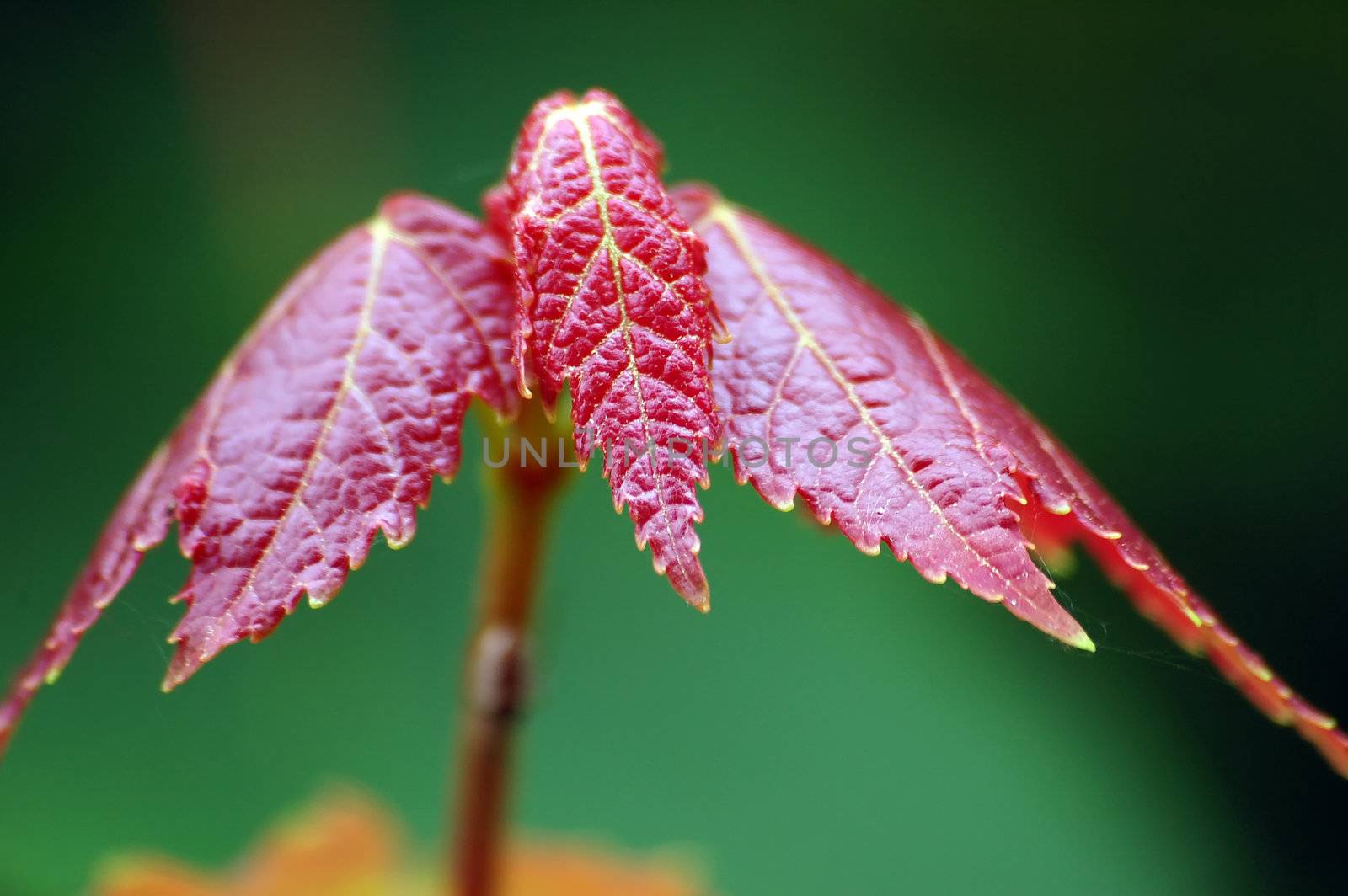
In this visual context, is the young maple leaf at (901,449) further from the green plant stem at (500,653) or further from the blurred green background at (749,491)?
the blurred green background at (749,491)

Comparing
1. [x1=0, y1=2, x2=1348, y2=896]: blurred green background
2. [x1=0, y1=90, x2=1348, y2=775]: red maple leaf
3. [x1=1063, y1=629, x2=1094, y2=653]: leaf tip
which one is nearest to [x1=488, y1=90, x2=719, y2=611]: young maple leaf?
[x1=0, y1=90, x2=1348, y2=775]: red maple leaf

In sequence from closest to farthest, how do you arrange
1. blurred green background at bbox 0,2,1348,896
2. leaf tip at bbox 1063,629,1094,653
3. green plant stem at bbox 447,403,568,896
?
A: leaf tip at bbox 1063,629,1094,653 < green plant stem at bbox 447,403,568,896 < blurred green background at bbox 0,2,1348,896

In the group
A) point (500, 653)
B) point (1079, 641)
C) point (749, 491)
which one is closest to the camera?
point (1079, 641)

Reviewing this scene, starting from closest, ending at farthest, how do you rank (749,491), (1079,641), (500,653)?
(1079,641)
(500,653)
(749,491)

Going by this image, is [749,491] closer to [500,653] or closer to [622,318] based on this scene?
Result: [500,653]

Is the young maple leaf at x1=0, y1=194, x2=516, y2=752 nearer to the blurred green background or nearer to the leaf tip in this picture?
the leaf tip

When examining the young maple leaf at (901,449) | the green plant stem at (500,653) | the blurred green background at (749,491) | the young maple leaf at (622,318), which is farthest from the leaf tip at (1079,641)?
the blurred green background at (749,491)

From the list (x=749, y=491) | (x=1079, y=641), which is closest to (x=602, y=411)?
(x=1079, y=641)
